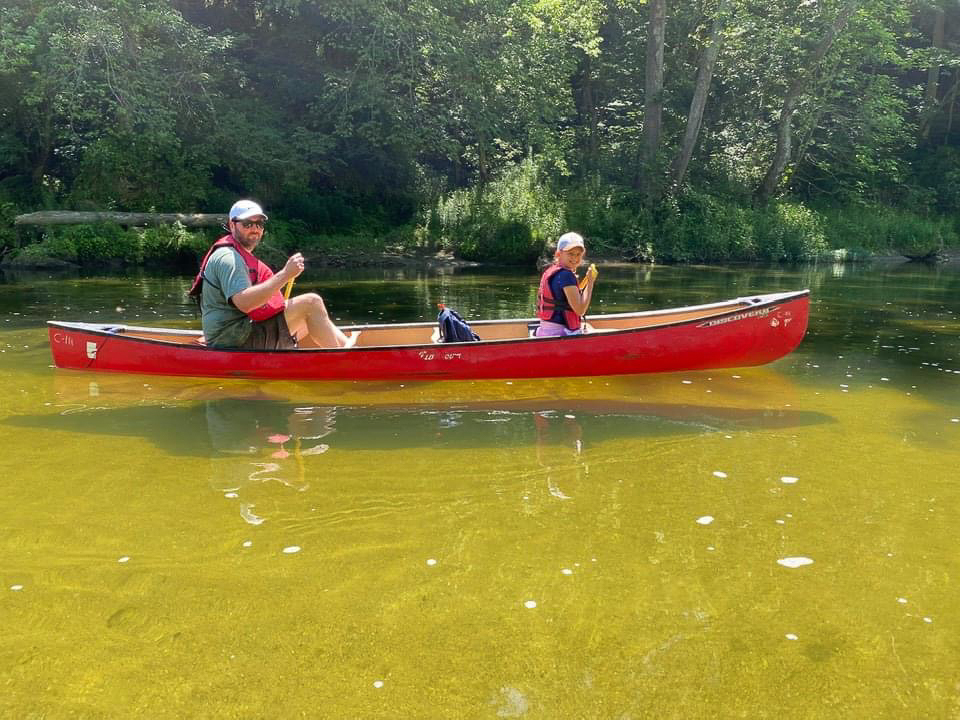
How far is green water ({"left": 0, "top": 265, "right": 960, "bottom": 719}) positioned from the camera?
8.39 feet

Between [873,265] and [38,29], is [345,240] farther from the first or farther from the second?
[873,265]

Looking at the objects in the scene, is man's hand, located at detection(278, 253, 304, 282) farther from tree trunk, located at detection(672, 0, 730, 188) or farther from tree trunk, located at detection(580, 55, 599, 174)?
tree trunk, located at detection(580, 55, 599, 174)

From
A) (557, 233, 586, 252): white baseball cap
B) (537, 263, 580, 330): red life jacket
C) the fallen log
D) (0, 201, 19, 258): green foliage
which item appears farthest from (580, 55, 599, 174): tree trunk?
(557, 233, 586, 252): white baseball cap

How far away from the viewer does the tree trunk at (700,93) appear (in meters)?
20.9

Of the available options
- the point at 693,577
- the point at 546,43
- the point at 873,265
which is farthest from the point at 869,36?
the point at 693,577

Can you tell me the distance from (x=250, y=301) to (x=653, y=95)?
19297 mm

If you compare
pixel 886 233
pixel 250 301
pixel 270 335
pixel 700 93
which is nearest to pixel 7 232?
pixel 270 335

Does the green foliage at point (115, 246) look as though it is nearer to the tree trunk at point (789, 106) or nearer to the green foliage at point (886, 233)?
the tree trunk at point (789, 106)

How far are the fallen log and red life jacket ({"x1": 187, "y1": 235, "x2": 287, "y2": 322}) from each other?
13.7m

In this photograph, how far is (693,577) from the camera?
10.6ft

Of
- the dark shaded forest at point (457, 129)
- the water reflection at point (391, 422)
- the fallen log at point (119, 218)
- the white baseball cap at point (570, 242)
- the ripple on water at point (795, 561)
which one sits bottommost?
the ripple on water at point (795, 561)

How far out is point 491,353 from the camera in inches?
260

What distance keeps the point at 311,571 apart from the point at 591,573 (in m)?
1.15

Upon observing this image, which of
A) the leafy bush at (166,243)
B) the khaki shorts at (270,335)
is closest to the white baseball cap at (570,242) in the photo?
the khaki shorts at (270,335)
